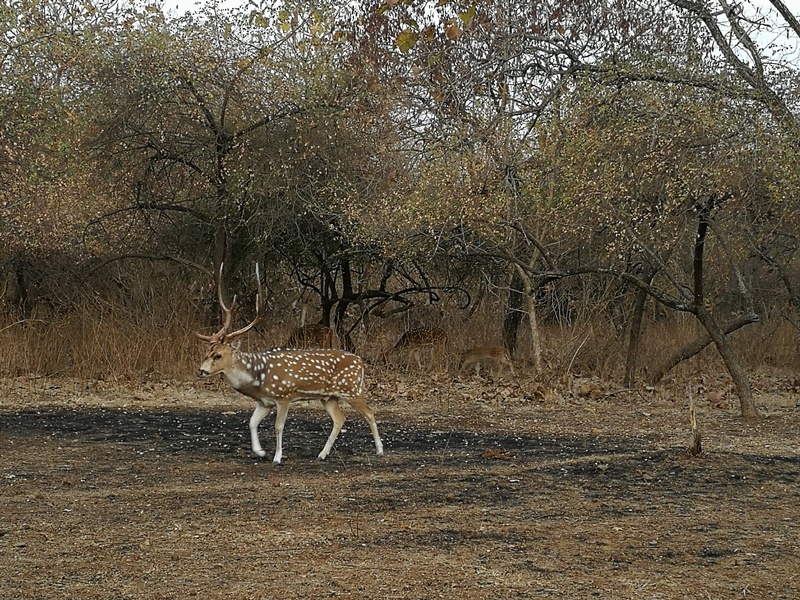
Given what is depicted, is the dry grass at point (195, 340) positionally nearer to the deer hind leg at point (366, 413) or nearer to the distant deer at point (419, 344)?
the distant deer at point (419, 344)

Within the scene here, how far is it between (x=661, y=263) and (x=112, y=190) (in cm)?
808

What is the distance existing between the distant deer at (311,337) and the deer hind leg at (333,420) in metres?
6.84

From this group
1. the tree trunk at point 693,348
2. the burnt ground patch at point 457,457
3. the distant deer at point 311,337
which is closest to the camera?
the burnt ground patch at point 457,457

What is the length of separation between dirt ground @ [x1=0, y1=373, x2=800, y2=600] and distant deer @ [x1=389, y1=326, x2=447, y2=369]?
3.58 meters

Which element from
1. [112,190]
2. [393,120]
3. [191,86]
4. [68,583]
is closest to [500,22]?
[393,120]

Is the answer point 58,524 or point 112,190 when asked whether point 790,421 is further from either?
point 112,190

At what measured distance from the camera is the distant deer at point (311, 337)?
55.0 feet

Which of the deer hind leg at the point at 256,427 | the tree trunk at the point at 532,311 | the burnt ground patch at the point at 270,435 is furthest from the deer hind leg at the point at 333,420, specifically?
the tree trunk at the point at 532,311

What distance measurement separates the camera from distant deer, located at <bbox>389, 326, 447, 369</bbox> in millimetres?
17031

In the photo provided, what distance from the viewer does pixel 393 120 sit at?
15242 millimetres

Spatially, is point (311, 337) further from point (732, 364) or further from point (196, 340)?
point (732, 364)

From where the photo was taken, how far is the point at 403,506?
7902 millimetres

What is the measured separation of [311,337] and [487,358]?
2598 millimetres

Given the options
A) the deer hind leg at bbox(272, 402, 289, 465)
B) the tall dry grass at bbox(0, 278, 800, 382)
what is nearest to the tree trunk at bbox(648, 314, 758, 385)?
the tall dry grass at bbox(0, 278, 800, 382)
